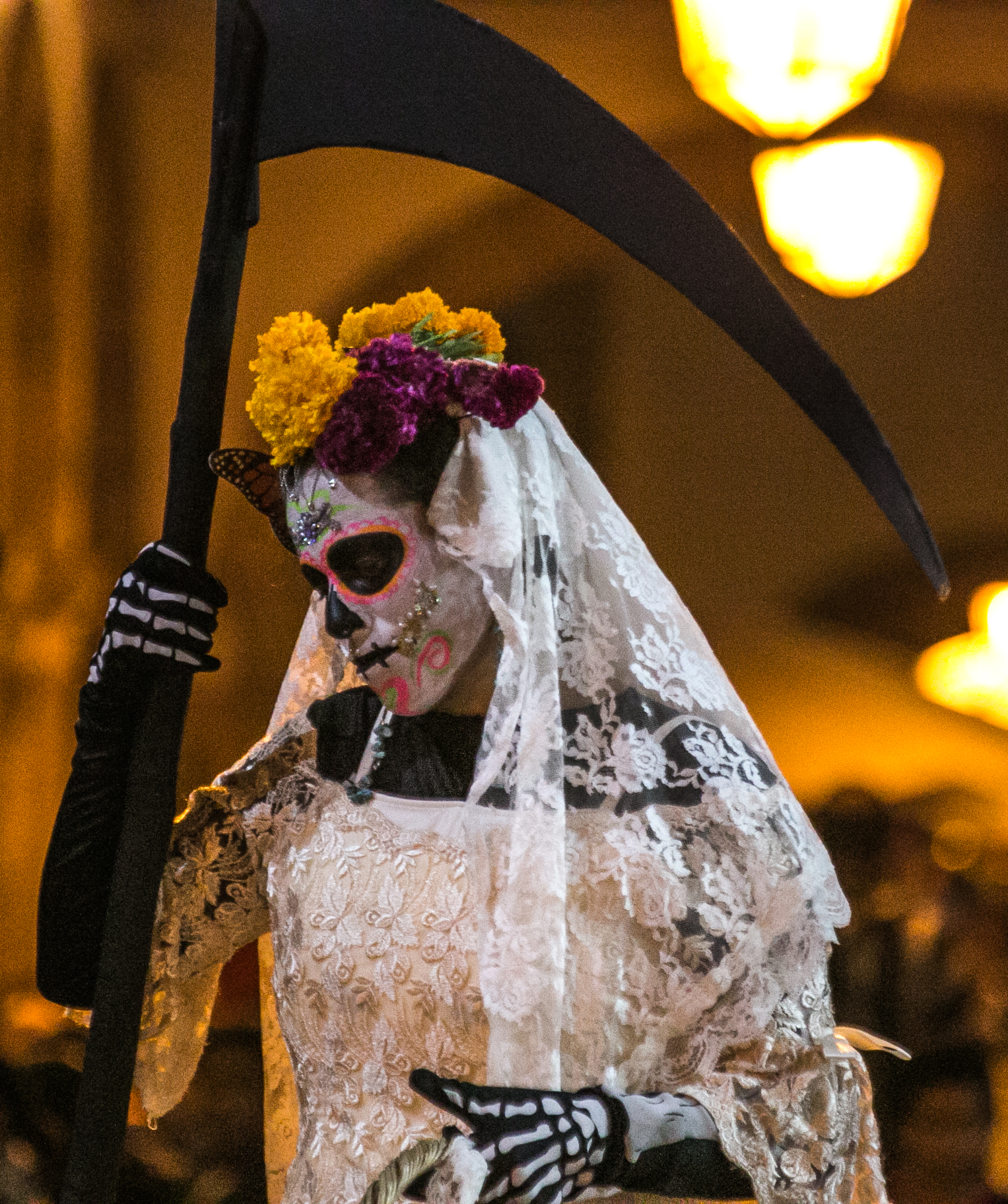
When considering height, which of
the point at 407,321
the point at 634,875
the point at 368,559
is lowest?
the point at 634,875

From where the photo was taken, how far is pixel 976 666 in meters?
4.79

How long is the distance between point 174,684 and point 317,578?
0.23 m

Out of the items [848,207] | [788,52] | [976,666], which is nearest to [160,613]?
[788,52]

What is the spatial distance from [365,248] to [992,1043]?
282 cm

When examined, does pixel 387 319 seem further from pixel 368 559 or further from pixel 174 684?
pixel 174 684

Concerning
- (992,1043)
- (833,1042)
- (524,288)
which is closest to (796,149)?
(524,288)

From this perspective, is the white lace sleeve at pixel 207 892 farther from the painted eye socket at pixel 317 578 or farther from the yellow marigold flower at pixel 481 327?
the yellow marigold flower at pixel 481 327

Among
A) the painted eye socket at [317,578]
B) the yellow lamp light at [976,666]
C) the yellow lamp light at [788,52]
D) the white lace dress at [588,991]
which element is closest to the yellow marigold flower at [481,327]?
the painted eye socket at [317,578]

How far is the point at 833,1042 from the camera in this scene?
145 centimetres

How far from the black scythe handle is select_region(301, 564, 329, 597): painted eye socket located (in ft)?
0.50

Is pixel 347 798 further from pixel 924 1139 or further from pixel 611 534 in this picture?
pixel 924 1139

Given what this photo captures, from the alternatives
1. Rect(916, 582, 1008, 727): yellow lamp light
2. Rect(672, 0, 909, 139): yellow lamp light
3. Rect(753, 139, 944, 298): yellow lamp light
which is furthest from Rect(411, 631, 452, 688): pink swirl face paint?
Rect(916, 582, 1008, 727): yellow lamp light

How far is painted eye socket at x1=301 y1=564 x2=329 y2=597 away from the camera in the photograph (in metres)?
1.61

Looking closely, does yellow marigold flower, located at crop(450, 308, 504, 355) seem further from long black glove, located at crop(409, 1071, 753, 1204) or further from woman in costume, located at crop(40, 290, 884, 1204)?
long black glove, located at crop(409, 1071, 753, 1204)
